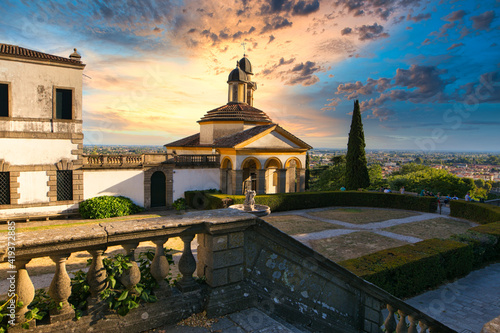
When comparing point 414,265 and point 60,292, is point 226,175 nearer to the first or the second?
point 414,265

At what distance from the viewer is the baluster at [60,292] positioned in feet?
9.67

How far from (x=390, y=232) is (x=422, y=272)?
7.71 metres

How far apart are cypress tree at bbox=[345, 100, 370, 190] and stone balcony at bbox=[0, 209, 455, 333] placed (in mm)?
27654

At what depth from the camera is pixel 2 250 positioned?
8.68 feet

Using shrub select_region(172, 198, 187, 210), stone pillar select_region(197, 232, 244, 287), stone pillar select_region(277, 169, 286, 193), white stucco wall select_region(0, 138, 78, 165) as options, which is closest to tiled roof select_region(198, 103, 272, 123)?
stone pillar select_region(277, 169, 286, 193)

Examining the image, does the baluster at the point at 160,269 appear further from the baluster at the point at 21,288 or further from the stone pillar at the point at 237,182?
the stone pillar at the point at 237,182

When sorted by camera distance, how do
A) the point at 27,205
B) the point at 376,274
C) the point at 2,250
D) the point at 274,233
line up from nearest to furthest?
the point at 2,250
the point at 274,233
the point at 376,274
the point at 27,205

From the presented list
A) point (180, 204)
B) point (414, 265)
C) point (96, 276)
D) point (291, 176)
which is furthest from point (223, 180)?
point (96, 276)

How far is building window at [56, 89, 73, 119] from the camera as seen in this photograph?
1834cm

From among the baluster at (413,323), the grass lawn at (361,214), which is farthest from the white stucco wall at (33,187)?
the baluster at (413,323)

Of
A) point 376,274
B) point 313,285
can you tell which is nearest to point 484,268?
point 376,274

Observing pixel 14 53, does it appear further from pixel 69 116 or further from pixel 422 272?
pixel 422 272

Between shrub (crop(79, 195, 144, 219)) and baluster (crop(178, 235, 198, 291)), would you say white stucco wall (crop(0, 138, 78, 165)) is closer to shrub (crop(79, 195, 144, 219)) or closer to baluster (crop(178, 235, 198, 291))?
shrub (crop(79, 195, 144, 219))

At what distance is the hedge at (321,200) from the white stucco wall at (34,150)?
860 centimetres
